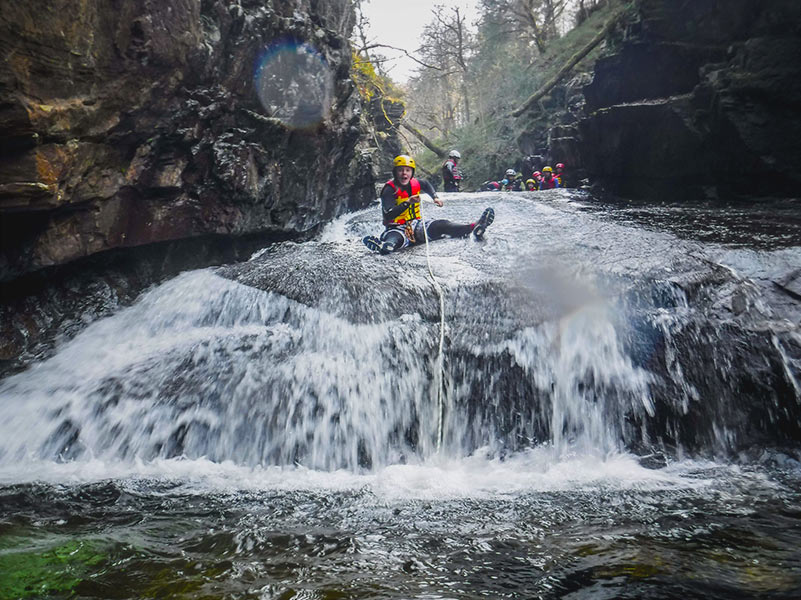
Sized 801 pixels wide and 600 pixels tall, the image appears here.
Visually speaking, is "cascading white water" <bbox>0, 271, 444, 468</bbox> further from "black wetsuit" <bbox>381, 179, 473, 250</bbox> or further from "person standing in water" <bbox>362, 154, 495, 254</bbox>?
"black wetsuit" <bbox>381, 179, 473, 250</bbox>

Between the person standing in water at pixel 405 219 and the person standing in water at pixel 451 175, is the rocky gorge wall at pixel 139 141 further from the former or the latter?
the person standing in water at pixel 451 175

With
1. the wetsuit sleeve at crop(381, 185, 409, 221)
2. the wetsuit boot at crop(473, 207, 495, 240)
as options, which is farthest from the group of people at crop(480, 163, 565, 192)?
the wetsuit sleeve at crop(381, 185, 409, 221)

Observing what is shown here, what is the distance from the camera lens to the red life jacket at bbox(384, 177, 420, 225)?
328 inches

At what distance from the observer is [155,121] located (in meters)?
6.00

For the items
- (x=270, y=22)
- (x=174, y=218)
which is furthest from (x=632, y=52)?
(x=174, y=218)

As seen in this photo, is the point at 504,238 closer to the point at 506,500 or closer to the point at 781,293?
the point at 781,293

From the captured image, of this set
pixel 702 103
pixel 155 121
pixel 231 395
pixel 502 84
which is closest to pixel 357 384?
pixel 231 395

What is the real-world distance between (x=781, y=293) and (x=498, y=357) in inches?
113

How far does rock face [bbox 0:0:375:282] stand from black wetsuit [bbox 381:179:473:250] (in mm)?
2248

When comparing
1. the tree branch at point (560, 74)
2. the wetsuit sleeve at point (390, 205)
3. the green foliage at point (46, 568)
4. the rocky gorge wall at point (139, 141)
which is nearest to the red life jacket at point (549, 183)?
the tree branch at point (560, 74)

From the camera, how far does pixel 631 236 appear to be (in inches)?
276

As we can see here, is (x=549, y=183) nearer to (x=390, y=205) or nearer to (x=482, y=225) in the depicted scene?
(x=482, y=225)

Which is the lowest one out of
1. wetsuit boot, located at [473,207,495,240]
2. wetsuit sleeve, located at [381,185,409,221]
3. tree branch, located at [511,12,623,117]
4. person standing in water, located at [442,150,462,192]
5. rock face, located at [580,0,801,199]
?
wetsuit boot, located at [473,207,495,240]

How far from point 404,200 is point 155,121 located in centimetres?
417
